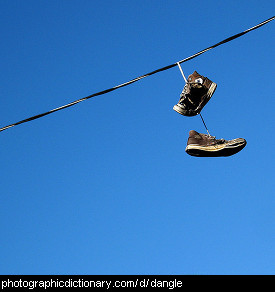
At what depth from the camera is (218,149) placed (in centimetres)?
423

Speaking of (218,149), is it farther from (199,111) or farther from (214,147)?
(199,111)

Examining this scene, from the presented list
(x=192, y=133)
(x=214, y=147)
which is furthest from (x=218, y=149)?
(x=192, y=133)

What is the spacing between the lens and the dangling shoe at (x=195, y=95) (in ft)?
15.1

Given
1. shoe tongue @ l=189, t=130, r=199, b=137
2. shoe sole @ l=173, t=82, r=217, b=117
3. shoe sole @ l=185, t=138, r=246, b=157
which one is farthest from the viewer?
shoe sole @ l=173, t=82, r=217, b=117

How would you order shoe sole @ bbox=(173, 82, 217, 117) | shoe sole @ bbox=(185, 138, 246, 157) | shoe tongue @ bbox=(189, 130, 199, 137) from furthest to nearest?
1. shoe sole @ bbox=(173, 82, 217, 117)
2. shoe tongue @ bbox=(189, 130, 199, 137)
3. shoe sole @ bbox=(185, 138, 246, 157)

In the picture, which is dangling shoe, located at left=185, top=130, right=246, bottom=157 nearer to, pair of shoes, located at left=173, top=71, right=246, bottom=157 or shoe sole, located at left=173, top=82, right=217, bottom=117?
pair of shoes, located at left=173, top=71, right=246, bottom=157

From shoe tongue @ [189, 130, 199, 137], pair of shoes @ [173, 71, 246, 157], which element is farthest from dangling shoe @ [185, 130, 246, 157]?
shoe tongue @ [189, 130, 199, 137]

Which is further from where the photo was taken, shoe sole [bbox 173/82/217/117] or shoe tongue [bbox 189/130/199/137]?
shoe sole [bbox 173/82/217/117]

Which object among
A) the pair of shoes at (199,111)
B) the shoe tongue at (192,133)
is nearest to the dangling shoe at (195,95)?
the pair of shoes at (199,111)

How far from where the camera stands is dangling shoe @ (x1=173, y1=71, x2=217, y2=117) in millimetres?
4617

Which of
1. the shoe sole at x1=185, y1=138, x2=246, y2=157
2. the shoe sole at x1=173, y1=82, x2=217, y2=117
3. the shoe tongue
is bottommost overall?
the shoe sole at x1=185, y1=138, x2=246, y2=157
